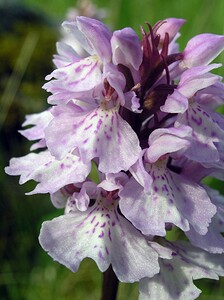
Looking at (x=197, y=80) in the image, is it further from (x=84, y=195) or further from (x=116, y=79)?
(x=84, y=195)

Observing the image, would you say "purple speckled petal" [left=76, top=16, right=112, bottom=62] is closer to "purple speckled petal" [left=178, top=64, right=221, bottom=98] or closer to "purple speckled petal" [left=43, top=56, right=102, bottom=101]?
"purple speckled petal" [left=43, top=56, right=102, bottom=101]

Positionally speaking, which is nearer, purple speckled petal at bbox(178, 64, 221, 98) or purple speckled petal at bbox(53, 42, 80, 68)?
purple speckled petal at bbox(178, 64, 221, 98)

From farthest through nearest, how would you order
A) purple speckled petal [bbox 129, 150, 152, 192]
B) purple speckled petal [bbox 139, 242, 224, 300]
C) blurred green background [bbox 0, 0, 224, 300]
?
blurred green background [bbox 0, 0, 224, 300], purple speckled petal [bbox 139, 242, 224, 300], purple speckled petal [bbox 129, 150, 152, 192]

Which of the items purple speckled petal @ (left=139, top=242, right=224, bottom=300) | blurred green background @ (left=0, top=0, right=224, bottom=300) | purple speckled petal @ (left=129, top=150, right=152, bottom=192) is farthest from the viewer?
blurred green background @ (left=0, top=0, right=224, bottom=300)

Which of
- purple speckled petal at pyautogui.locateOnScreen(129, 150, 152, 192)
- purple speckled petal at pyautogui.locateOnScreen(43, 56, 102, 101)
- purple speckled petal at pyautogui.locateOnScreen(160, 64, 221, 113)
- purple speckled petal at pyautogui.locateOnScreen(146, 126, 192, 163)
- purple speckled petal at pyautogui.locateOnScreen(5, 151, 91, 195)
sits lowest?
purple speckled petal at pyautogui.locateOnScreen(5, 151, 91, 195)

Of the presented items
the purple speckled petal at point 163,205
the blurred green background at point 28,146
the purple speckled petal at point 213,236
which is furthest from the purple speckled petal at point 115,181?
the blurred green background at point 28,146

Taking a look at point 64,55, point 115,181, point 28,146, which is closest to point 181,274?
point 115,181

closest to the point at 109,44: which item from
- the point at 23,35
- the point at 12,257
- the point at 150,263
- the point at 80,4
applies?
the point at 150,263

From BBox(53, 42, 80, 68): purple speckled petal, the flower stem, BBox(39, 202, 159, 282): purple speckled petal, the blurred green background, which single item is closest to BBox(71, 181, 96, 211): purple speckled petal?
BBox(39, 202, 159, 282): purple speckled petal

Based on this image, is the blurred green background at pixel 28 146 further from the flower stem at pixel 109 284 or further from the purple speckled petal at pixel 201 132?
the purple speckled petal at pixel 201 132
